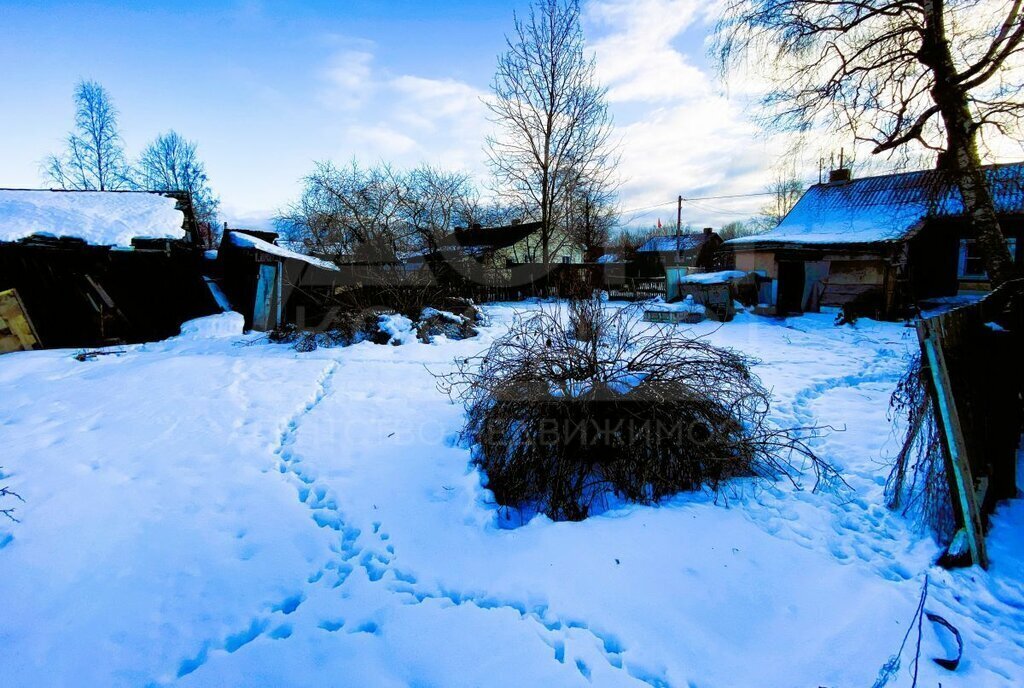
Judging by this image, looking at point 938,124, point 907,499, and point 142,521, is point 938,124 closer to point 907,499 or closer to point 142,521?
point 907,499

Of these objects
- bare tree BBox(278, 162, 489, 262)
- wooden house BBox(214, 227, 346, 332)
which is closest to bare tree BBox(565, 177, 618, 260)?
bare tree BBox(278, 162, 489, 262)

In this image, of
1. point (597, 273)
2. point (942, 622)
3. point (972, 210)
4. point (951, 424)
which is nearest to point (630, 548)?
point (942, 622)

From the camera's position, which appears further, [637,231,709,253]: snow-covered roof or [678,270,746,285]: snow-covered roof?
[637,231,709,253]: snow-covered roof

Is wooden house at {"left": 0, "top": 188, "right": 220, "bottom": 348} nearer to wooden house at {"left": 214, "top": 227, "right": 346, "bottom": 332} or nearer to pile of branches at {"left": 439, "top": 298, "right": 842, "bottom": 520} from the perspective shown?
wooden house at {"left": 214, "top": 227, "right": 346, "bottom": 332}

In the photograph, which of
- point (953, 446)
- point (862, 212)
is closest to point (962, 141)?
point (953, 446)

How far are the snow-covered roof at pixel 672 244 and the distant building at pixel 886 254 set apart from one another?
68.1 feet

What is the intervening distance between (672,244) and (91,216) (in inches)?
1491

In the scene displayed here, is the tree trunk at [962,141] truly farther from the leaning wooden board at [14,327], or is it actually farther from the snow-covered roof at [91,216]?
the leaning wooden board at [14,327]

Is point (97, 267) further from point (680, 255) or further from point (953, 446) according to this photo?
point (680, 255)

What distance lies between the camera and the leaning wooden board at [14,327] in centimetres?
805

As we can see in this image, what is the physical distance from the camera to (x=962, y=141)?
24.5 ft

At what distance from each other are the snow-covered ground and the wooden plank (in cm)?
20

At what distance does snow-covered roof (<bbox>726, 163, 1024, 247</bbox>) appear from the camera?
13188 millimetres

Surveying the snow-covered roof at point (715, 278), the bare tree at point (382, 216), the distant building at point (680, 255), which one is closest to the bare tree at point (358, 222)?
the bare tree at point (382, 216)
